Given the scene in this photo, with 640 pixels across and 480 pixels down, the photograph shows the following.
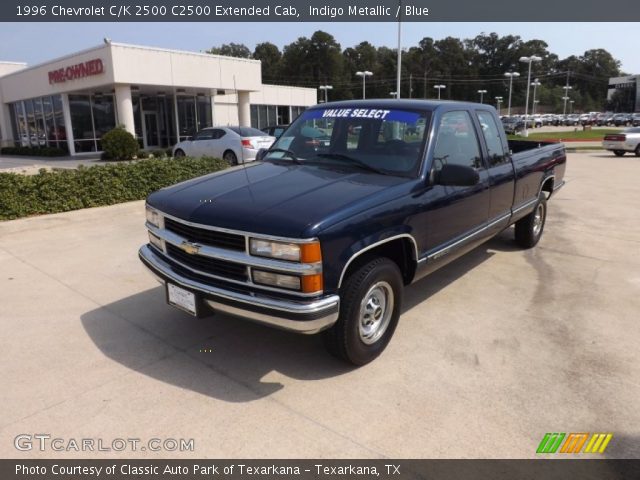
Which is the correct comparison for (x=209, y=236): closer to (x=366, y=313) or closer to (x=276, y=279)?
(x=276, y=279)

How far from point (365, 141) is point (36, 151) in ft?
94.3

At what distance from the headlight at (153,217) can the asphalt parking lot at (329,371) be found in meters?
0.97

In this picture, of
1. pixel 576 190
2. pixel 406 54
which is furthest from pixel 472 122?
pixel 406 54

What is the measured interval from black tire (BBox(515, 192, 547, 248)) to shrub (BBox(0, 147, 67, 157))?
2628cm

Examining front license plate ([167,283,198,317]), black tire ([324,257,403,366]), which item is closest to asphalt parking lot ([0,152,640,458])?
black tire ([324,257,403,366])

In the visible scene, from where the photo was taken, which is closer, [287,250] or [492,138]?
[287,250]

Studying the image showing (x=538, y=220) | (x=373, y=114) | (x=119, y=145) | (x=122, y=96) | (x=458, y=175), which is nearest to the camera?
(x=458, y=175)

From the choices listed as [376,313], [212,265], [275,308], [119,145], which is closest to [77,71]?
[119,145]

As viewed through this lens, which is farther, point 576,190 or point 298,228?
point 576,190

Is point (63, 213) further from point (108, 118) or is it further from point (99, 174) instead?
point (108, 118)

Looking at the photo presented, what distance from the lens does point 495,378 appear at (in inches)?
137

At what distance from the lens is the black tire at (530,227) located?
6664 mm

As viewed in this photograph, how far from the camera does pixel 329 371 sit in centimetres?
357

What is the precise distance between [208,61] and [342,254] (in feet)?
83.6
